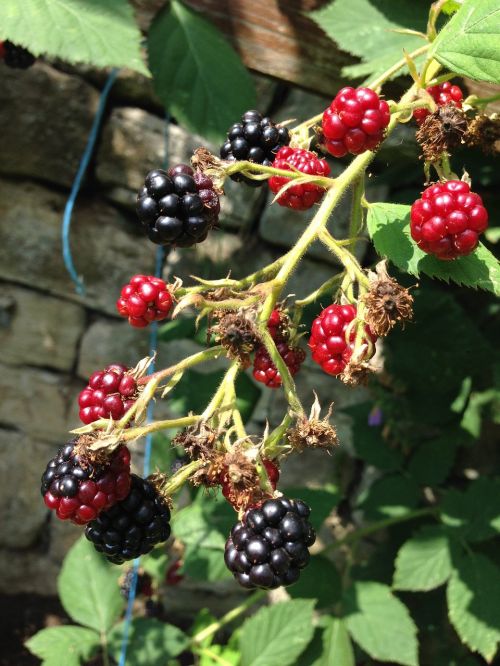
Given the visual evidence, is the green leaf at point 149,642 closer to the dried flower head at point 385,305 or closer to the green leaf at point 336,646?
the green leaf at point 336,646

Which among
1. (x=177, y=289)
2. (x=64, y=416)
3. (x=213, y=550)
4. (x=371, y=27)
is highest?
(x=371, y=27)

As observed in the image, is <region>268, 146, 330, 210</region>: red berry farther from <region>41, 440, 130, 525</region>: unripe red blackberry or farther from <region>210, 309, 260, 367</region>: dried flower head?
<region>41, 440, 130, 525</region>: unripe red blackberry

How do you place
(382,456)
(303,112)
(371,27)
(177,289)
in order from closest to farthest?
(177,289) → (371,27) → (382,456) → (303,112)

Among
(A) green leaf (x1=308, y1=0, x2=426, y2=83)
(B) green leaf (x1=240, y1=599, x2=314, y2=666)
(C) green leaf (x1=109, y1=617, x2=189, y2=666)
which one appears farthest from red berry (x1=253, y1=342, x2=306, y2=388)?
(C) green leaf (x1=109, y1=617, x2=189, y2=666)

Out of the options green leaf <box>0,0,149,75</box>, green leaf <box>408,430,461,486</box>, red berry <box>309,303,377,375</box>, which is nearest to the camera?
red berry <box>309,303,377,375</box>

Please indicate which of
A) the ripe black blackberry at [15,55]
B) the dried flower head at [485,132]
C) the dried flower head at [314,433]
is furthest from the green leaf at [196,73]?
the dried flower head at [314,433]

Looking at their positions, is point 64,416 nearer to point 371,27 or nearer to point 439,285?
point 439,285

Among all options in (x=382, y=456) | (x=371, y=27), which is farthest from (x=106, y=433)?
(x=382, y=456)
